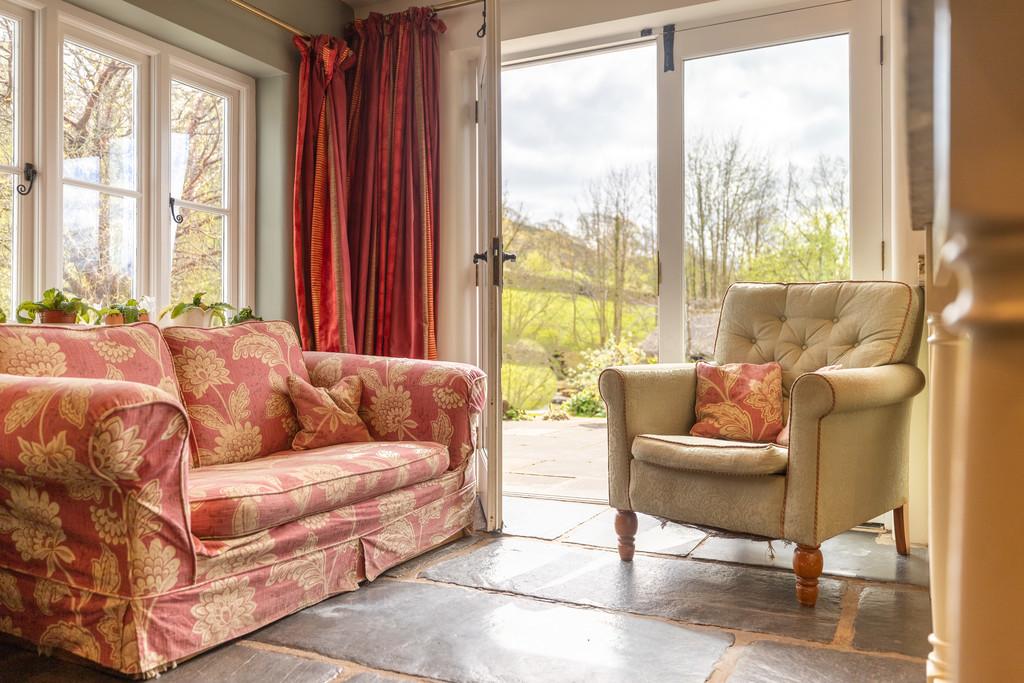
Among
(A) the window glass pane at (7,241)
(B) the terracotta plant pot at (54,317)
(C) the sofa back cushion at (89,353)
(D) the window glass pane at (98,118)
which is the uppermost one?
(D) the window glass pane at (98,118)

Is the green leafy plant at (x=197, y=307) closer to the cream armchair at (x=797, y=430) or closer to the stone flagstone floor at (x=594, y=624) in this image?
the stone flagstone floor at (x=594, y=624)

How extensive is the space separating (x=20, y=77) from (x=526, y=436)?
13.8 ft

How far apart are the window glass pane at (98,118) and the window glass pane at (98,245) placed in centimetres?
9

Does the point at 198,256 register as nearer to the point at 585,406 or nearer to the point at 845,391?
the point at 845,391

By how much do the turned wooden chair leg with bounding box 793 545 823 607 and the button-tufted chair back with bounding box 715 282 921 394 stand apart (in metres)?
0.76

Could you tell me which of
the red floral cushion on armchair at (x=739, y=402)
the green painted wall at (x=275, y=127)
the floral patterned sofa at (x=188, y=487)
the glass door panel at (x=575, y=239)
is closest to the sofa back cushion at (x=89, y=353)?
the floral patterned sofa at (x=188, y=487)

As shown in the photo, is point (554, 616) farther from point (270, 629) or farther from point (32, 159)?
point (32, 159)

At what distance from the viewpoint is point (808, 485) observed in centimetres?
228

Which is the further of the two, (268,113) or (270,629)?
(268,113)

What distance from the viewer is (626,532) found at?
2.73 m

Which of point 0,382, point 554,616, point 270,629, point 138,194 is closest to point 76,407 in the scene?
point 0,382

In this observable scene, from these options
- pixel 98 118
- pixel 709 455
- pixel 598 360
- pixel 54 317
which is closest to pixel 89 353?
pixel 54 317

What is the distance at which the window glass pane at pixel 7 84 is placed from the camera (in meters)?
2.88

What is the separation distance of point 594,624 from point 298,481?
0.89m
